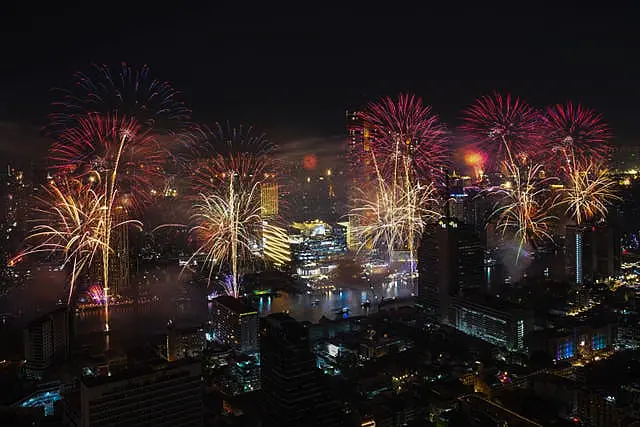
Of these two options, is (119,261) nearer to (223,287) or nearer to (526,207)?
(223,287)

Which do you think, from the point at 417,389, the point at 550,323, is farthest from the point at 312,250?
the point at 417,389

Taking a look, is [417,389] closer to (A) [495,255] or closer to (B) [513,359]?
(B) [513,359]

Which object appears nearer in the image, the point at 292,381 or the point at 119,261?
the point at 292,381

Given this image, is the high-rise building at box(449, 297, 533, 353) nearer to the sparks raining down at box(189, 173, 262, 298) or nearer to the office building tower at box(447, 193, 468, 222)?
the sparks raining down at box(189, 173, 262, 298)

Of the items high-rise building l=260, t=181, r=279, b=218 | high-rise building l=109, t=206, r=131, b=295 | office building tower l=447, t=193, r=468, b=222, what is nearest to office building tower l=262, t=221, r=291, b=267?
high-rise building l=260, t=181, r=279, b=218

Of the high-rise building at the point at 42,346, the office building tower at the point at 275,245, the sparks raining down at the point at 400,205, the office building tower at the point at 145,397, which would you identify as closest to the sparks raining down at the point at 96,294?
the high-rise building at the point at 42,346

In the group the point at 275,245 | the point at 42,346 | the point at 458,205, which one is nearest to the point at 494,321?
the point at 458,205
